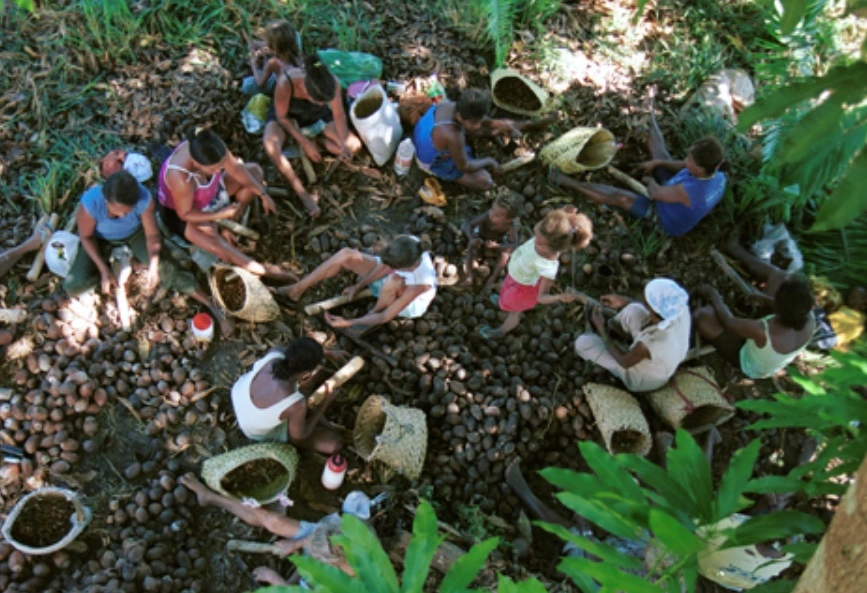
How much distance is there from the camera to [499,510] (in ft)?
12.8

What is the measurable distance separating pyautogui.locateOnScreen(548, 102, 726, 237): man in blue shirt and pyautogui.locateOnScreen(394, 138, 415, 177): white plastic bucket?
0.93 m

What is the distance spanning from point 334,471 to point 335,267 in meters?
1.13

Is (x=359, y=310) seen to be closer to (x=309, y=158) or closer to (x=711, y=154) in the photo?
(x=309, y=158)

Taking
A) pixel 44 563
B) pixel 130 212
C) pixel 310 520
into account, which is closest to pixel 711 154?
pixel 310 520

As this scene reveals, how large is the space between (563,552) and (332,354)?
1.61 metres

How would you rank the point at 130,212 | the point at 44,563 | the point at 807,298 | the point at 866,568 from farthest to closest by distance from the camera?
the point at 130,212 → the point at 807,298 → the point at 44,563 → the point at 866,568

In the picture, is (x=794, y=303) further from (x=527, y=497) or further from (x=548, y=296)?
(x=527, y=497)

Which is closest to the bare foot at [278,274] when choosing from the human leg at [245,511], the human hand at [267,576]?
the human leg at [245,511]

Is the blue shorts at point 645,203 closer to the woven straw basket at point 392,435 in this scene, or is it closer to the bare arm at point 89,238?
the woven straw basket at point 392,435

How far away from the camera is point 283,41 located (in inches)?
171

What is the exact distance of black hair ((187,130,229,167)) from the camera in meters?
3.82

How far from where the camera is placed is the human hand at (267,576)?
11.3 feet

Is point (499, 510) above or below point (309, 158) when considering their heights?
below

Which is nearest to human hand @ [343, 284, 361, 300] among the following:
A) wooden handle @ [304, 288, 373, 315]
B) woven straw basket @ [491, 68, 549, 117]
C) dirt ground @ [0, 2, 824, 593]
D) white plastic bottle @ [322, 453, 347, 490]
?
wooden handle @ [304, 288, 373, 315]
